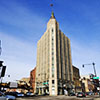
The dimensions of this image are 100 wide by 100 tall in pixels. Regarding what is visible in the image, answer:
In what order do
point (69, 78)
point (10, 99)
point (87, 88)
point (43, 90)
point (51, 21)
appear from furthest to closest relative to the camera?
1. point (87, 88)
2. point (51, 21)
3. point (69, 78)
4. point (43, 90)
5. point (10, 99)

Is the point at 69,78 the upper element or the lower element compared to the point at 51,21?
lower

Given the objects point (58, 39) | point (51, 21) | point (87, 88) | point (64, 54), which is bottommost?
point (87, 88)

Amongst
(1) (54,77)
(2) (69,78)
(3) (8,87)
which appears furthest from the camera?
(3) (8,87)

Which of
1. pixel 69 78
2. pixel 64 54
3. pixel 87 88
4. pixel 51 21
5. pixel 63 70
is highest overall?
pixel 51 21

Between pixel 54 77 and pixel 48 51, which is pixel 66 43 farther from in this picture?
pixel 54 77

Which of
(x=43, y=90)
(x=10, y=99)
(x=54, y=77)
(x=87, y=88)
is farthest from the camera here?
(x=87, y=88)

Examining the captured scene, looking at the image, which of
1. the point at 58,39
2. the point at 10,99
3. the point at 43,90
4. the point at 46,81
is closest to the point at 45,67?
the point at 46,81

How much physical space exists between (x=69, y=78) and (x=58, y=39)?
23.6 meters

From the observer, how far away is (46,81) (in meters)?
59.0

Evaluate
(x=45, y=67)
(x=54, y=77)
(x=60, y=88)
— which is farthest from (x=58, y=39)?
Answer: (x=60, y=88)

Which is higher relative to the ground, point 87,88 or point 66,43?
point 66,43

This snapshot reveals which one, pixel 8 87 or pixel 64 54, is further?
pixel 8 87

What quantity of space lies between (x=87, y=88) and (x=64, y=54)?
4416 cm

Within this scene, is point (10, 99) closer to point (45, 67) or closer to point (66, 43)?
point (45, 67)
